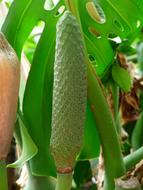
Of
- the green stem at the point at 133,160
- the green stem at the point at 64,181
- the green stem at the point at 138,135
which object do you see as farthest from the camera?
the green stem at the point at 138,135

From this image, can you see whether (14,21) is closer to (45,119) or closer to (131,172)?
(45,119)

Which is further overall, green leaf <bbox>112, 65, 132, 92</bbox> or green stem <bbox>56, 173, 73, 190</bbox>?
green leaf <bbox>112, 65, 132, 92</bbox>

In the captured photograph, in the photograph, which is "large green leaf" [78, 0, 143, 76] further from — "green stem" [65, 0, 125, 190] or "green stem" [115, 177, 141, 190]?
"green stem" [115, 177, 141, 190]

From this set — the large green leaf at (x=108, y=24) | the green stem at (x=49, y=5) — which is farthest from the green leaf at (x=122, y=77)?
the green stem at (x=49, y=5)

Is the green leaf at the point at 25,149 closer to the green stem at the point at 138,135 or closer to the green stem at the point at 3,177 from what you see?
the green stem at the point at 3,177

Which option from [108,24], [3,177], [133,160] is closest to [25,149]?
[3,177]

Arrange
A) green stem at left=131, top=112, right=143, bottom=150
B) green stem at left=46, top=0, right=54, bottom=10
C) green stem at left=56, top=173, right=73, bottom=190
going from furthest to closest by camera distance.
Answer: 1. green stem at left=131, top=112, right=143, bottom=150
2. green stem at left=46, top=0, right=54, bottom=10
3. green stem at left=56, top=173, right=73, bottom=190

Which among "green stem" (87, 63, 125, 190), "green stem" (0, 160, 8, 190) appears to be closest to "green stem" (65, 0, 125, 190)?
"green stem" (87, 63, 125, 190)
